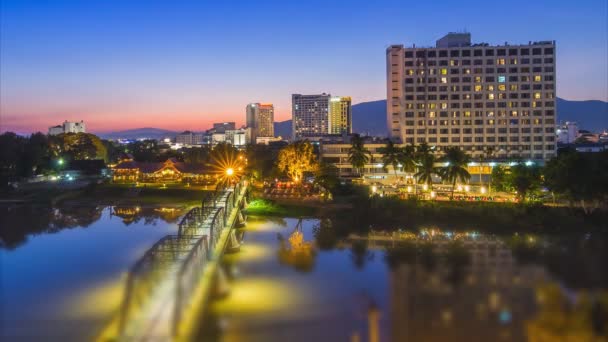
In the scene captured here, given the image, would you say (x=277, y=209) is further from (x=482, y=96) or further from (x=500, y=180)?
(x=482, y=96)

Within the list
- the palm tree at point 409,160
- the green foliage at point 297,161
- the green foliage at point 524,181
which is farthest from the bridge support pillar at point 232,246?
the palm tree at point 409,160

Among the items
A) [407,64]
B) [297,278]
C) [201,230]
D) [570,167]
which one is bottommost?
[297,278]

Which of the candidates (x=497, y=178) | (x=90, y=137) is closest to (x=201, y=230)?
(x=497, y=178)

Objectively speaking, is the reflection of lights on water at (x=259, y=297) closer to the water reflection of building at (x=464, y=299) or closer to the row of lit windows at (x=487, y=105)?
the water reflection of building at (x=464, y=299)

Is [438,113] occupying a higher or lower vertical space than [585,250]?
higher

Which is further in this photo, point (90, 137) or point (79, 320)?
point (90, 137)

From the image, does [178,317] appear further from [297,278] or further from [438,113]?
[438,113]
